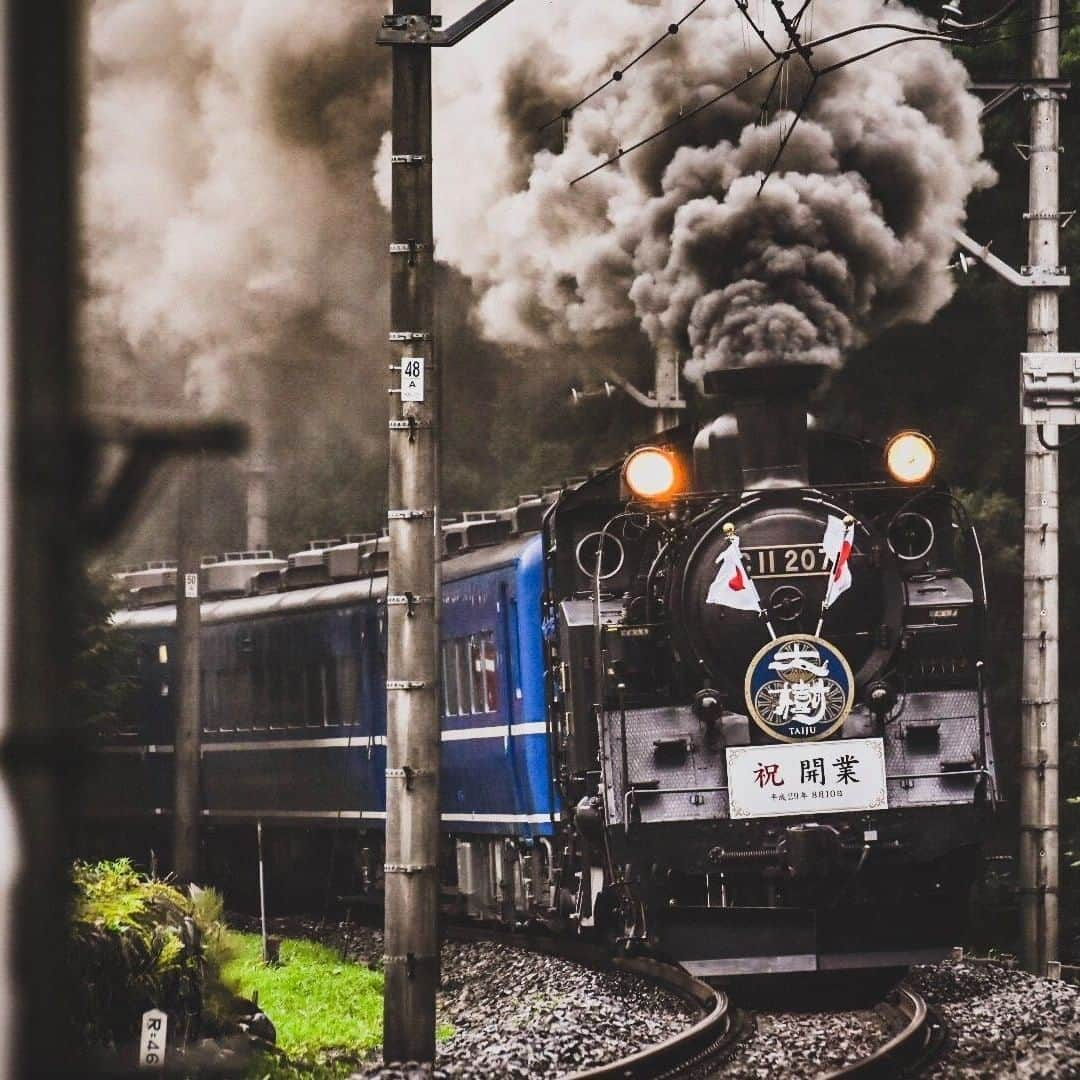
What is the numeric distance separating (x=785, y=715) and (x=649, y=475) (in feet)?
4.73

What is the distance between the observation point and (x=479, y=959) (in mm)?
15414

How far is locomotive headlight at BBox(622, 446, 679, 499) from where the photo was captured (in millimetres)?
10820

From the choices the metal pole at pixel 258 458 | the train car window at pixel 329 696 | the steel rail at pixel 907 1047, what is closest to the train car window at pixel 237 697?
the train car window at pixel 329 696


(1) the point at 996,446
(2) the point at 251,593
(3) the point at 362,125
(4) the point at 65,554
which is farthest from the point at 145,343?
(4) the point at 65,554

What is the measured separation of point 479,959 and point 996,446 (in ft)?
29.8

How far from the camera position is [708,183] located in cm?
1316

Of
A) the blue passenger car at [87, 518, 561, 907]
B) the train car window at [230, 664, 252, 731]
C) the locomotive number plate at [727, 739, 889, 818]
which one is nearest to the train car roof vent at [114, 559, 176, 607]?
the blue passenger car at [87, 518, 561, 907]

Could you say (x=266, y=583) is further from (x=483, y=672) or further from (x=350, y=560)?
(x=483, y=672)

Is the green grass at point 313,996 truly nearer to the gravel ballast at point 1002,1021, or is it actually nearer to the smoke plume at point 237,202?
the gravel ballast at point 1002,1021

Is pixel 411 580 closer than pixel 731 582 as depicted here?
Yes

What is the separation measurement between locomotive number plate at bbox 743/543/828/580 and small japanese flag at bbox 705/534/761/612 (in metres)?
0.06

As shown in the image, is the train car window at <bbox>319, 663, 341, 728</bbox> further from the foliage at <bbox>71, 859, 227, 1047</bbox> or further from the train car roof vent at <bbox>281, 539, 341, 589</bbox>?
the foliage at <bbox>71, 859, 227, 1047</bbox>

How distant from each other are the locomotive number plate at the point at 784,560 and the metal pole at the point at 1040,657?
4299 mm

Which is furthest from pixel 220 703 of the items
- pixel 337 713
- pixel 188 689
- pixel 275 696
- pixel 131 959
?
pixel 131 959
